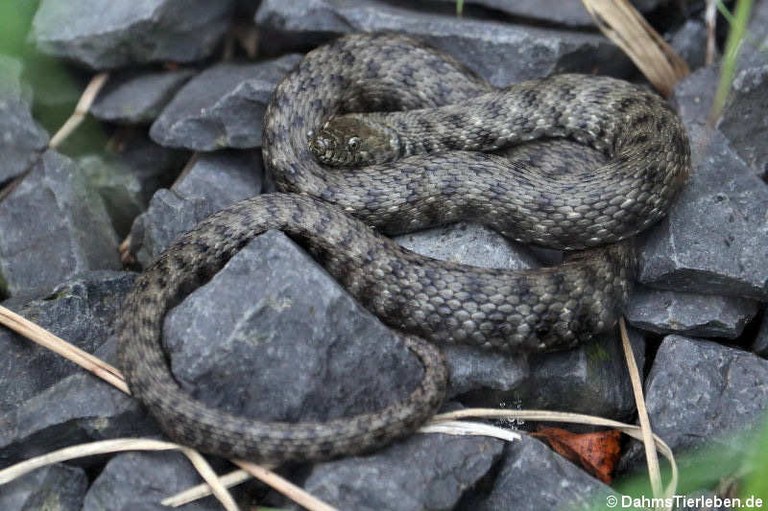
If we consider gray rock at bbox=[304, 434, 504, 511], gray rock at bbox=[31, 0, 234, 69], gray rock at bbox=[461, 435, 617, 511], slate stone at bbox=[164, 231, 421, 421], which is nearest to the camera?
gray rock at bbox=[304, 434, 504, 511]

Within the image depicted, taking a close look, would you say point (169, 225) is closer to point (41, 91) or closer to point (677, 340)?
point (41, 91)

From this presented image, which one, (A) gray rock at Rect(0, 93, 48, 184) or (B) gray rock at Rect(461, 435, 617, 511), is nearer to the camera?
(B) gray rock at Rect(461, 435, 617, 511)

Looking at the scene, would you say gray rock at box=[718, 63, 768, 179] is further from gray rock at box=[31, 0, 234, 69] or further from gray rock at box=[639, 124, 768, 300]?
gray rock at box=[31, 0, 234, 69]

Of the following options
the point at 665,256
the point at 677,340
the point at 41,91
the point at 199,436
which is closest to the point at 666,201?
the point at 665,256

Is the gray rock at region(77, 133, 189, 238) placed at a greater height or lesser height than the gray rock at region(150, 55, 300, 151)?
lesser

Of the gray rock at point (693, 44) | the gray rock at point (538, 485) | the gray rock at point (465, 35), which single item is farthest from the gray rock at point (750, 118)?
the gray rock at point (538, 485)

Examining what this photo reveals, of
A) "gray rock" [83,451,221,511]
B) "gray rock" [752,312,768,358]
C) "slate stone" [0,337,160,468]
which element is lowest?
"gray rock" [83,451,221,511]

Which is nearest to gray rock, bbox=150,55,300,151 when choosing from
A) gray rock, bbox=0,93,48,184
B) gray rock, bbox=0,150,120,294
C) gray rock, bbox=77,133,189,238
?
gray rock, bbox=77,133,189,238
